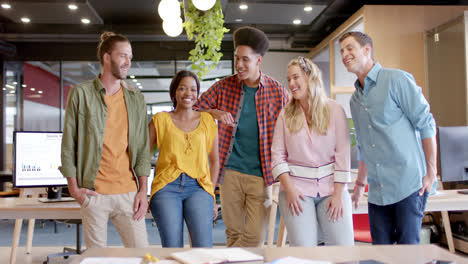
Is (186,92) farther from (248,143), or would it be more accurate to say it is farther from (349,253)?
(349,253)

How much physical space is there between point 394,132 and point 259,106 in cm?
79

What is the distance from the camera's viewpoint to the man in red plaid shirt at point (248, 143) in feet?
7.93

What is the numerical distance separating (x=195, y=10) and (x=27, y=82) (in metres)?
7.54

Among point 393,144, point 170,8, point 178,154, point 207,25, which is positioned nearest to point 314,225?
point 393,144

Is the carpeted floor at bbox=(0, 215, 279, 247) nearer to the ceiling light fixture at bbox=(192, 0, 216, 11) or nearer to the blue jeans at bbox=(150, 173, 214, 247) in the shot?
the blue jeans at bbox=(150, 173, 214, 247)

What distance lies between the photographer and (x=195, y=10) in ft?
11.0

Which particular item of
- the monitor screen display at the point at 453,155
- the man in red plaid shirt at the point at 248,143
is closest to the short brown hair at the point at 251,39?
the man in red plaid shirt at the point at 248,143

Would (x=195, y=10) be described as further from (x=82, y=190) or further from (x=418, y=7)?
(x=418, y=7)

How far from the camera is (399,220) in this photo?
2049 millimetres

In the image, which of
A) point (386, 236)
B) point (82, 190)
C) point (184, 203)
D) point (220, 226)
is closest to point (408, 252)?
point (386, 236)

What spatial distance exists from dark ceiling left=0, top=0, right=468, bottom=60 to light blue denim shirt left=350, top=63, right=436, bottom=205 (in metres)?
4.95

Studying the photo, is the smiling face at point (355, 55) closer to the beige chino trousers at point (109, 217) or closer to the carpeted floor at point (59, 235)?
the beige chino trousers at point (109, 217)

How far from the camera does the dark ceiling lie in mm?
6969

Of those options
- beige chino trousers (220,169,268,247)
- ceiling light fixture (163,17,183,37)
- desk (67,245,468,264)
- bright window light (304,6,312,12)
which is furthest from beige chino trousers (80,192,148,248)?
bright window light (304,6,312,12)
